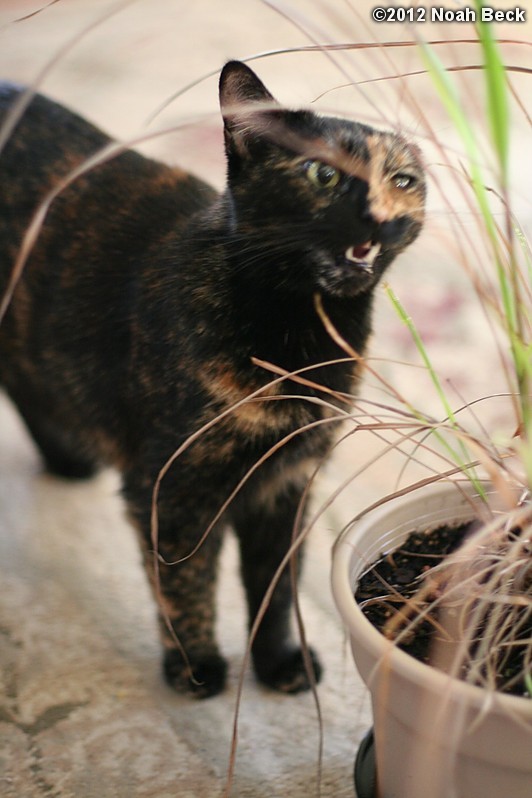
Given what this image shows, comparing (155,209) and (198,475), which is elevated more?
(155,209)

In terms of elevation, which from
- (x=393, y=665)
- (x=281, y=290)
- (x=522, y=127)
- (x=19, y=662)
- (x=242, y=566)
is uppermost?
(x=522, y=127)

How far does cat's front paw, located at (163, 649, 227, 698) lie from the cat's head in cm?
48

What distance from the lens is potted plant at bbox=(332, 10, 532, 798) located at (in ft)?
1.83

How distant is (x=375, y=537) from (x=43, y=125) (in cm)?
69

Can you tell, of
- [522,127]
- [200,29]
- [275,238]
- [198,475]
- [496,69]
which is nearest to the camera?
[496,69]

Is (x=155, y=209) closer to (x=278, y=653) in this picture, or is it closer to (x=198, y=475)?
(x=198, y=475)

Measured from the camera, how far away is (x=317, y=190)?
2.29 feet

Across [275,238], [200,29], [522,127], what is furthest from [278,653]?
[200,29]

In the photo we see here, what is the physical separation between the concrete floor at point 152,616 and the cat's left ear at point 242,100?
1.6 inches

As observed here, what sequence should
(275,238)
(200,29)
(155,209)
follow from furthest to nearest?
1. (200,29)
2. (155,209)
3. (275,238)

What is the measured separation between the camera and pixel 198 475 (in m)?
0.85

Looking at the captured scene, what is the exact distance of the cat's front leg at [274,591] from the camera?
98 centimetres

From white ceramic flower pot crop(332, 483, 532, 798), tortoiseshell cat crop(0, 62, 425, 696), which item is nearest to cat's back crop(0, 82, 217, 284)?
tortoiseshell cat crop(0, 62, 425, 696)

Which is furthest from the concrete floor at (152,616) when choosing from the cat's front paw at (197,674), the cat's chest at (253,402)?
the cat's chest at (253,402)
